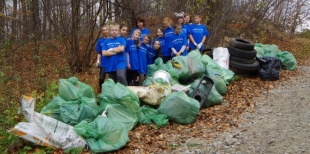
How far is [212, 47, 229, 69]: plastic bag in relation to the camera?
27.5 ft

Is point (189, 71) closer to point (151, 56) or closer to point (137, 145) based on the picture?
point (151, 56)

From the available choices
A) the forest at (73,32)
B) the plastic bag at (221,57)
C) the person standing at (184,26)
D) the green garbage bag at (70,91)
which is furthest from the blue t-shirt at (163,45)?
the green garbage bag at (70,91)

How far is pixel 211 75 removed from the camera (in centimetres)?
723

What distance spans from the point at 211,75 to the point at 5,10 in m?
10.2

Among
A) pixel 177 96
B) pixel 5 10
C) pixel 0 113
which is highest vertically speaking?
pixel 5 10

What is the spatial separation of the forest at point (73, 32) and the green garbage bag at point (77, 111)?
2.01ft

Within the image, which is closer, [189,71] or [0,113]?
[0,113]

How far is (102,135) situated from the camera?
4.49 metres

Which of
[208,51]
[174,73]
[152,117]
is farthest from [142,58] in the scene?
[208,51]

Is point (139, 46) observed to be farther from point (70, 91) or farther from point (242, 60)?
point (242, 60)

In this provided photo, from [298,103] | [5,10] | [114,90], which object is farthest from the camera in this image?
[5,10]

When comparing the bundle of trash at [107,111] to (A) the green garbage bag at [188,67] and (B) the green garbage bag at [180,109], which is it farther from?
(A) the green garbage bag at [188,67]

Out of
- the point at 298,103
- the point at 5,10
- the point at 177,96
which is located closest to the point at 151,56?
the point at 177,96

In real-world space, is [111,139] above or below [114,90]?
below
